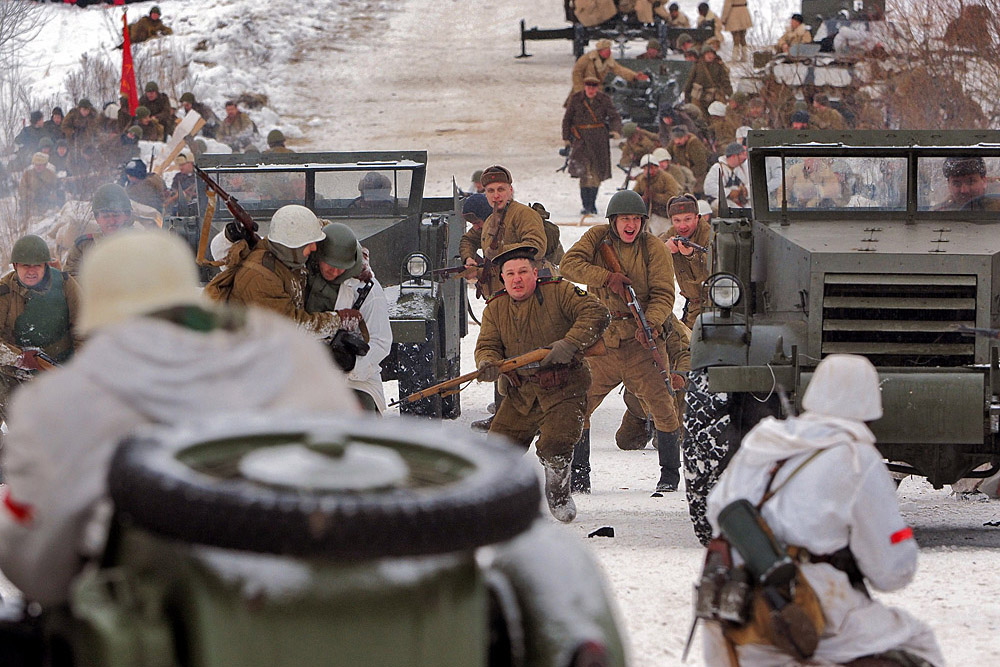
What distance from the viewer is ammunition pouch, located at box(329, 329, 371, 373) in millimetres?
7176

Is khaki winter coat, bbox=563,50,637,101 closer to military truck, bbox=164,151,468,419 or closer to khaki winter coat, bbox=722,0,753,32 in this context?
khaki winter coat, bbox=722,0,753,32

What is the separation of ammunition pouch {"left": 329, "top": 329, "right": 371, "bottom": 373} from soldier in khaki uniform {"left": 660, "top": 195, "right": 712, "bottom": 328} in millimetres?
3562

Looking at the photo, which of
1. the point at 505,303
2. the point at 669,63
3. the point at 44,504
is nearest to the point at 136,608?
the point at 44,504

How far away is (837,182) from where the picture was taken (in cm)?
845

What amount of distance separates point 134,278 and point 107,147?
20.0 meters

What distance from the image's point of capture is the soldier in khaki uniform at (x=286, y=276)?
715 cm

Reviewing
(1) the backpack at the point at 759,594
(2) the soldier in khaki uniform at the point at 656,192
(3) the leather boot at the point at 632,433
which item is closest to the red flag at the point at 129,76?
(2) the soldier in khaki uniform at the point at 656,192

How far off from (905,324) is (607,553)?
5.21ft

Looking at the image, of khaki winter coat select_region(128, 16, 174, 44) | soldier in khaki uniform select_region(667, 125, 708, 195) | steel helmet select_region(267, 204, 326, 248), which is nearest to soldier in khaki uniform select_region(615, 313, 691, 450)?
steel helmet select_region(267, 204, 326, 248)

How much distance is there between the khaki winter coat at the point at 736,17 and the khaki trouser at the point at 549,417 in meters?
19.8

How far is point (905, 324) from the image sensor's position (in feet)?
23.7

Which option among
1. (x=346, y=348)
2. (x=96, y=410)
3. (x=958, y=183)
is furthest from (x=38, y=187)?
(x=96, y=410)

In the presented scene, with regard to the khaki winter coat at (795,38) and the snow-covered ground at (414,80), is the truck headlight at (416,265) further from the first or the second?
the khaki winter coat at (795,38)

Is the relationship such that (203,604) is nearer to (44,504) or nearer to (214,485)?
(214,485)
